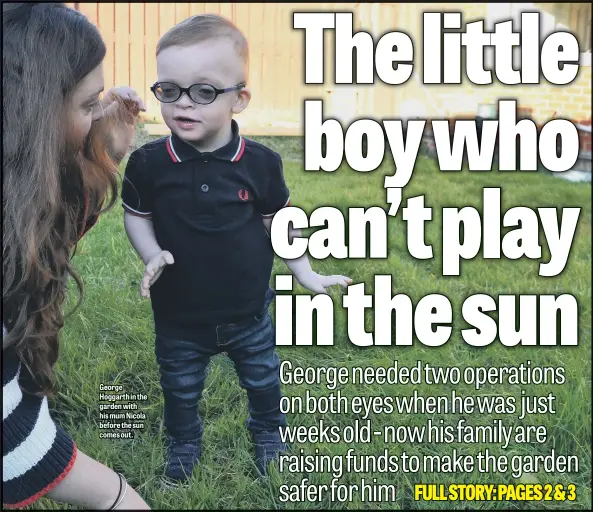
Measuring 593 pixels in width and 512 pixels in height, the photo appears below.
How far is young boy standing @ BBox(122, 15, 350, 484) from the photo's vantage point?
1246 mm

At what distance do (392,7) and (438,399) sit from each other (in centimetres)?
78

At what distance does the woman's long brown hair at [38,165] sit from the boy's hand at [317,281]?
1.44 feet

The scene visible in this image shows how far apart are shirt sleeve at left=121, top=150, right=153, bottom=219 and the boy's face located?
0.09m

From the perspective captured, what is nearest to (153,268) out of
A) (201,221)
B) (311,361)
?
(201,221)

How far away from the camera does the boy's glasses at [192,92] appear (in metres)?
1.24

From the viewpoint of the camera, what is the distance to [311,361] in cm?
140

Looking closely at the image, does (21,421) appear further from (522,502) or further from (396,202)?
(522,502)

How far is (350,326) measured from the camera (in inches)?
55.9

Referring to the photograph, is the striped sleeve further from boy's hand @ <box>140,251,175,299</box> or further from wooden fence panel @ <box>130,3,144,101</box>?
wooden fence panel @ <box>130,3,144,101</box>

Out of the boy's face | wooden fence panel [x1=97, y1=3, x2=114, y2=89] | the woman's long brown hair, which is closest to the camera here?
the woman's long brown hair

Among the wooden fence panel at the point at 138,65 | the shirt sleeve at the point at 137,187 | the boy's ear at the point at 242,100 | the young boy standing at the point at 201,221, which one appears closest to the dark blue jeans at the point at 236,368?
the young boy standing at the point at 201,221

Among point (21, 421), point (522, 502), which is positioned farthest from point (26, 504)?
point (522, 502)

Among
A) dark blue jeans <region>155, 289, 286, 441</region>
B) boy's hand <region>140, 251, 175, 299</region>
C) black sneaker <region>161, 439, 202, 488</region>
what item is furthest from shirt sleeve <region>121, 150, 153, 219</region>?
black sneaker <region>161, 439, 202, 488</region>

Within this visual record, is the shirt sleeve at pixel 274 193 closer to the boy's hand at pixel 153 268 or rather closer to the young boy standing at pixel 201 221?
the young boy standing at pixel 201 221
